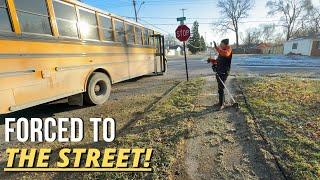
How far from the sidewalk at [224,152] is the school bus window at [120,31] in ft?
13.4

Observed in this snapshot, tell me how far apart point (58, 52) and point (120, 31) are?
3179 mm

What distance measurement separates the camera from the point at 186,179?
10.5 feet

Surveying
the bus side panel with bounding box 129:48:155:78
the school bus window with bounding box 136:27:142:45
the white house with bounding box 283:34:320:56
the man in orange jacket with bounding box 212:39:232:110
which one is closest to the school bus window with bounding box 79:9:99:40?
the bus side panel with bounding box 129:48:155:78

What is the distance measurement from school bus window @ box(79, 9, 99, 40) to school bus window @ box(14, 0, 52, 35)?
1.16 m

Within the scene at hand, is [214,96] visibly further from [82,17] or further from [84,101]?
[82,17]

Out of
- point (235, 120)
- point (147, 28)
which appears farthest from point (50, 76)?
point (147, 28)

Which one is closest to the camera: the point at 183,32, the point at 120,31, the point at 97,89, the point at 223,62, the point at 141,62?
the point at 223,62

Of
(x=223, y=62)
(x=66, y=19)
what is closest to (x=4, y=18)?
(x=66, y=19)

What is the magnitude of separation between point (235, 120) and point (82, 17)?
14.8 feet

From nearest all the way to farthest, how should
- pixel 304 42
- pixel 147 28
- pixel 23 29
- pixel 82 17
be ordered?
pixel 23 29
pixel 82 17
pixel 147 28
pixel 304 42

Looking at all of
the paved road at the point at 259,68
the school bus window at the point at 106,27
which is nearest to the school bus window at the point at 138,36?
the school bus window at the point at 106,27

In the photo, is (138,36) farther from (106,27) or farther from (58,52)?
(58,52)

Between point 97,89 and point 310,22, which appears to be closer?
point 97,89

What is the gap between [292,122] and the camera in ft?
16.2
